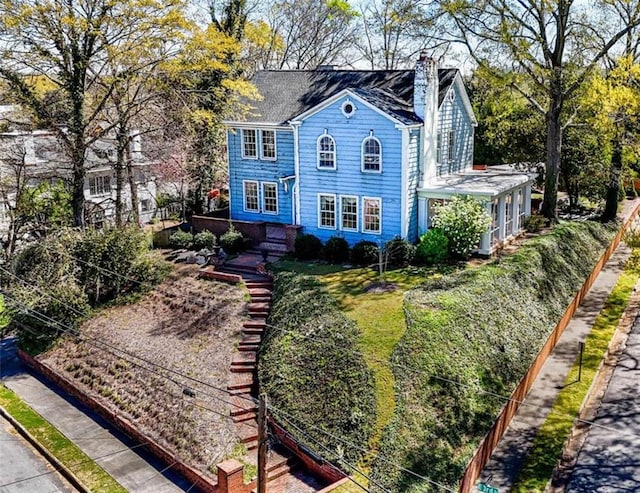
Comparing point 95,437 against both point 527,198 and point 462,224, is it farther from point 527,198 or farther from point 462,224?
point 527,198

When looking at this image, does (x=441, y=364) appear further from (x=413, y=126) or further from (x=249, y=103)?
(x=249, y=103)

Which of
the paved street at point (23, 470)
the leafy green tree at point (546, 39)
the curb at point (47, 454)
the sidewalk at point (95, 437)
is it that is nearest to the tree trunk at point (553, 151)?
the leafy green tree at point (546, 39)

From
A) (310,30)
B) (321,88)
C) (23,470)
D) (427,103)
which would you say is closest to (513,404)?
(427,103)

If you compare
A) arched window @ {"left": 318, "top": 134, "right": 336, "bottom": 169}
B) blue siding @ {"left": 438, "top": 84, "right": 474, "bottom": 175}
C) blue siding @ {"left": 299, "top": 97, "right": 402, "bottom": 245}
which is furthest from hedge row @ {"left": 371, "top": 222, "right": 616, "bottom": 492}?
arched window @ {"left": 318, "top": 134, "right": 336, "bottom": 169}

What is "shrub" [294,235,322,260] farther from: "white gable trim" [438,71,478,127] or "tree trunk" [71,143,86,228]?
"tree trunk" [71,143,86,228]

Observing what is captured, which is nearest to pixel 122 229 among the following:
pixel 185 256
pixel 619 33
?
pixel 185 256

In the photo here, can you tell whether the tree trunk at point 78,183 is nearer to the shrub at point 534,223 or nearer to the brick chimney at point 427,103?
the brick chimney at point 427,103
